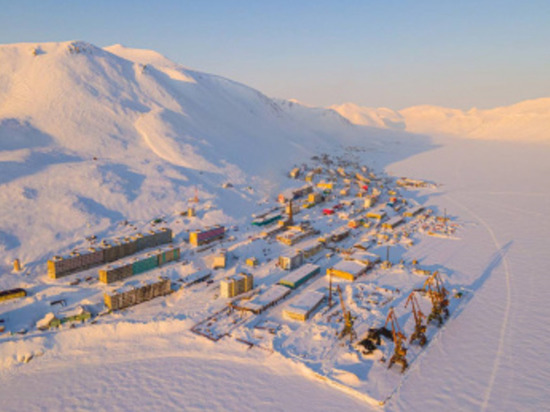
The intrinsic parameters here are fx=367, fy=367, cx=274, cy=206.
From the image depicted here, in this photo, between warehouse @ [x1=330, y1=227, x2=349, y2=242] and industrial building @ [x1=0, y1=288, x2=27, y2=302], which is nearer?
industrial building @ [x1=0, y1=288, x2=27, y2=302]

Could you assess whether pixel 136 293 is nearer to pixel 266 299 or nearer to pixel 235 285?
pixel 235 285

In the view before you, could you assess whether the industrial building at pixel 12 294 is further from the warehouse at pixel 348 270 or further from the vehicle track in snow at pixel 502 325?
the vehicle track in snow at pixel 502 325

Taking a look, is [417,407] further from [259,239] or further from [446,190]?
[446,190]

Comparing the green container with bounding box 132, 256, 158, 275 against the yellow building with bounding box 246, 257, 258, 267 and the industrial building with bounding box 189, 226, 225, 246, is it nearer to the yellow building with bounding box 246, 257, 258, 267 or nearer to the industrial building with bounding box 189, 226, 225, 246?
the industrial building with bounding box 189, 226, 225, 246

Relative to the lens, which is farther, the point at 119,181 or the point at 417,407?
the point at 119,181

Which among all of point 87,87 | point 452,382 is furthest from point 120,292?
point 87,87

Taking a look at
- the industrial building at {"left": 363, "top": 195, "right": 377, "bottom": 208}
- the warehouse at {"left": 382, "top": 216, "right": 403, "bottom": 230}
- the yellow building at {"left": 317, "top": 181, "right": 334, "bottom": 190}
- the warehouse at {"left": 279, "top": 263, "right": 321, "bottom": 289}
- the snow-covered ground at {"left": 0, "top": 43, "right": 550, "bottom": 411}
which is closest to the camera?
the snow-covered ground at {"left": 0, "top": 43, "right": 550, "bottom": 411}

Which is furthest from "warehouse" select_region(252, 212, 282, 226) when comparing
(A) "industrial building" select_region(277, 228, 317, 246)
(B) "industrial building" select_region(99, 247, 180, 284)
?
(B) "industrial building" select_region(99, 247, 180, 284)
